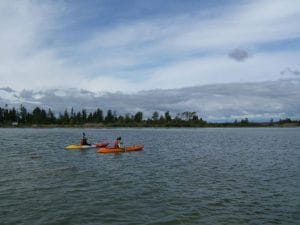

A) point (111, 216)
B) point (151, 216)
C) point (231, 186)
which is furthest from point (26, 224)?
point (231, 186)

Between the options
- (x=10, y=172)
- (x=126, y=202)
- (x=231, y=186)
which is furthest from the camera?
(x=10, y=172)

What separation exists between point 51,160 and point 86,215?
25.9 m

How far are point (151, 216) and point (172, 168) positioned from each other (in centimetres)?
1844

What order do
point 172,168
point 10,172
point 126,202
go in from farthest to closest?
point 172,168 < point 10,172 < point 126,202

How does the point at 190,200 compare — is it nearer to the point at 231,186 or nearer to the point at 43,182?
the point at 231,186

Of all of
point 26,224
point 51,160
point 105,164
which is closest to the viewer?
point 26,224

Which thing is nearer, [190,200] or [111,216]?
[111,216]

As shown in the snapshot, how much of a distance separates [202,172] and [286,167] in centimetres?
1028

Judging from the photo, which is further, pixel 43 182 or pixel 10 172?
pixel 10 172

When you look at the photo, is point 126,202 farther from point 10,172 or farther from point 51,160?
point 51,160

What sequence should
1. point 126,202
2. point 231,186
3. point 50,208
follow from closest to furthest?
point 50,208, point 126,202, point 231,186

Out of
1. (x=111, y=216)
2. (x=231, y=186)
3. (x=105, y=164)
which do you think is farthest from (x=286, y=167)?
(x=111, y=216)

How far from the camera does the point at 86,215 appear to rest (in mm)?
19359

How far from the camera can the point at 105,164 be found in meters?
41.1
